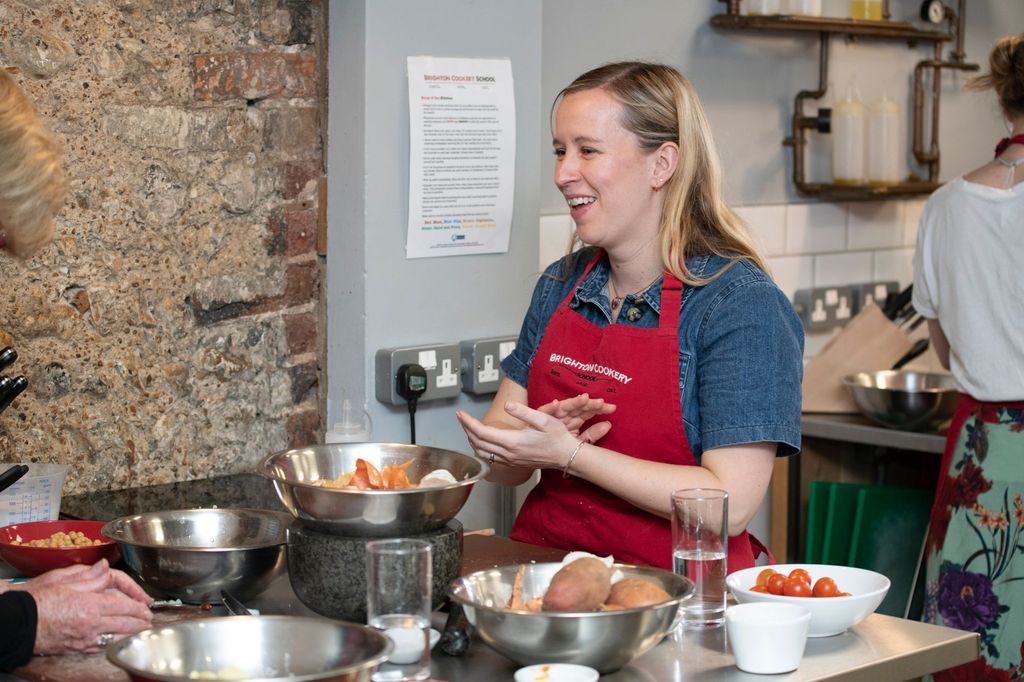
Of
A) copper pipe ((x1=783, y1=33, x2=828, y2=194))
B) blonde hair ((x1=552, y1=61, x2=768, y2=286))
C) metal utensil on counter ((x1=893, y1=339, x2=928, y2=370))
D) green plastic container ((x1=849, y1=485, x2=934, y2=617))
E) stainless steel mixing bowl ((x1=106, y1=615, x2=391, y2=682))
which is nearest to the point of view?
stainless steel mixing bowl ((x1=106, y1=615, x2=391, y2=682))

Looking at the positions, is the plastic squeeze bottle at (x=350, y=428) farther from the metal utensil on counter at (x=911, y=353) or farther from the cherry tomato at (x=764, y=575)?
the metal utensil on counter at (x=911, y=353)

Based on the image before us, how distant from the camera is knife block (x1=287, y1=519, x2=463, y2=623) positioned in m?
1.80

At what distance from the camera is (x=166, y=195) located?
2.76m

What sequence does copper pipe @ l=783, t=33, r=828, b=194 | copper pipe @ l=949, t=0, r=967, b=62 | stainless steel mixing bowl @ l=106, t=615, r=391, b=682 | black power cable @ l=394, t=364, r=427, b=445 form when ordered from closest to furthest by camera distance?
stainless steel mixing bowl @ l=106, t=615, r=391, b=682
black power cable @ l=394, t=364, r=427, b=445
copper pipe @ l=783, t=33, r=828, b=194
copper pipe @ l=949, t=0, r=967, b=62

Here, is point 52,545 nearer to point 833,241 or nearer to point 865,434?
point 865,434

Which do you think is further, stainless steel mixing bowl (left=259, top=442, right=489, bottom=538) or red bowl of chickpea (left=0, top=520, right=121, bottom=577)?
red bowl of chickpea (left=0, top=520, right=121, bottom=577)

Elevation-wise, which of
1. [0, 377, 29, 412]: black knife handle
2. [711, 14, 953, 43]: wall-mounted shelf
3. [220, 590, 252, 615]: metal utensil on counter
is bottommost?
[220, 590, 252, 615]: metal utensil on counter

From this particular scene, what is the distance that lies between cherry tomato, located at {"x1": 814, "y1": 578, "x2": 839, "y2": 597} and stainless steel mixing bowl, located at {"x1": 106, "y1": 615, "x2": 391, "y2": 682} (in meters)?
0.60

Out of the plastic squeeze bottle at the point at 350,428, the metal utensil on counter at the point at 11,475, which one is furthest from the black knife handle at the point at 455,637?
the plastic squeeze bottle at the point at 350,428

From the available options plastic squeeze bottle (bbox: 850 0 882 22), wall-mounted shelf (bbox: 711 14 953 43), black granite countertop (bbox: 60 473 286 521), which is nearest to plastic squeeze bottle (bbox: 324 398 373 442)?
black granite countertop (bbox: 60 473 286 521)

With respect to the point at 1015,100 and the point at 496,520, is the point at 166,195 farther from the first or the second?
the point at 1015,100

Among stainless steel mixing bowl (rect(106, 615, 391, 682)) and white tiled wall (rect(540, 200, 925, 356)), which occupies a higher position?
white tiled wall (rect(540, 200, 925, 356))

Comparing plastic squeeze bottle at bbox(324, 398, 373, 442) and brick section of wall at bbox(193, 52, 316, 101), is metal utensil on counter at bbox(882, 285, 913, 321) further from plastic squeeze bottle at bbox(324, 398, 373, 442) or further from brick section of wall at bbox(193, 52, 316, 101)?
brick section of wall at bbox(193, 52, 316, 101)

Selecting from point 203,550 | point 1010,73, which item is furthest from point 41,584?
point 1010,73
